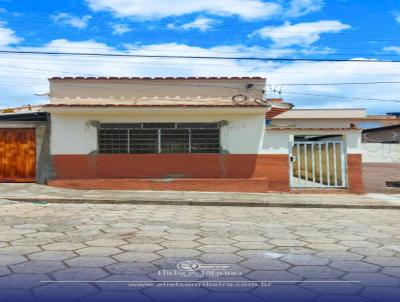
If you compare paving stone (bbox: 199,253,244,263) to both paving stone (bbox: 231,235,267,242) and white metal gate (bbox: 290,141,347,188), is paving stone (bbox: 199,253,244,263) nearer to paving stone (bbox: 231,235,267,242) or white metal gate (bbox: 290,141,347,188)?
paving stone (bbox: 231,235,267,242)

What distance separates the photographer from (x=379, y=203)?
13.1 metres

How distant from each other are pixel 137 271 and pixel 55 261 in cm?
101

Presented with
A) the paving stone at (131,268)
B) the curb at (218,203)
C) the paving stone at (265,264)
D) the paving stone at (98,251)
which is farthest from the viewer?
the curb at (218,203)

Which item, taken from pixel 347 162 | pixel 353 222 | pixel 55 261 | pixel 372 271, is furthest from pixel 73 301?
pixel 347 162

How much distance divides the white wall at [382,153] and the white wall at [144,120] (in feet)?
69.8

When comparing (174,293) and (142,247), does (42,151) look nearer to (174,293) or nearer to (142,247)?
(142,247)

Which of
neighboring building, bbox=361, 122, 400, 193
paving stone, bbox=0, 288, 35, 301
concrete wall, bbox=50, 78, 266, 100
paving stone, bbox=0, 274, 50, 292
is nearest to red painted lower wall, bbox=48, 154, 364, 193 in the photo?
concrete wall, bbox=50, 78, 266, 100

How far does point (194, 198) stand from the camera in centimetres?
1308

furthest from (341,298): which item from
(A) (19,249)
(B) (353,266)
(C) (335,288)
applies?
(A) (19,249)

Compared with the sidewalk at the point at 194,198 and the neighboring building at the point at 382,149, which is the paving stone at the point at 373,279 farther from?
the neighboring building at the point at 382,149

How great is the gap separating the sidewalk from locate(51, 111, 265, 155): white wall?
4.99 ft

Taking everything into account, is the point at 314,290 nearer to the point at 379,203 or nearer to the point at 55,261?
the point at 55,261

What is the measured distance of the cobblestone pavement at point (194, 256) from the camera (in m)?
4.26

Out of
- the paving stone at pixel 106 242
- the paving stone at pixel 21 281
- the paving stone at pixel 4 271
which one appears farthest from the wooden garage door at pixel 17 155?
the paving stone at pixel 21 281
